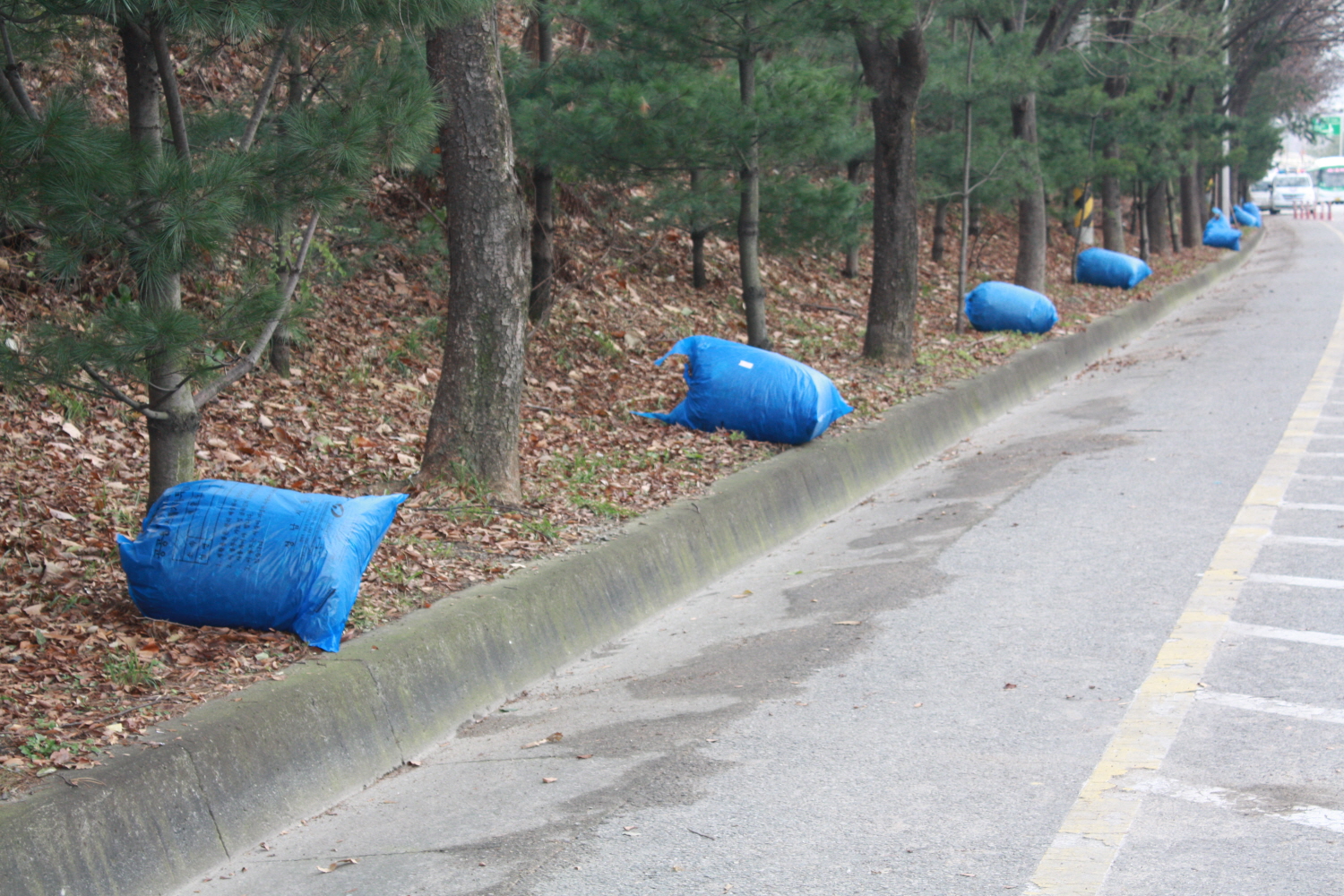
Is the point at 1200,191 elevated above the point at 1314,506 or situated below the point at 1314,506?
above

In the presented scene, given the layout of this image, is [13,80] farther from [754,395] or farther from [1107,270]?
[1107,270]

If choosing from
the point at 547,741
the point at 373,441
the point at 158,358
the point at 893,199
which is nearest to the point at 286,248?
the point at 373,441

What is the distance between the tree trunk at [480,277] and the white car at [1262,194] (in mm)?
84683

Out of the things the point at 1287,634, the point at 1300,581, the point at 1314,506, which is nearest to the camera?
the point at 1287,634

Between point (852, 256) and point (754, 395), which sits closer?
point (754, 395)

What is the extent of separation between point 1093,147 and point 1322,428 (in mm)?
16746

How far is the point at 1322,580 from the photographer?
650 cm

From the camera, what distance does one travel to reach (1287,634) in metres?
5.70

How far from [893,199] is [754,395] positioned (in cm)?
474

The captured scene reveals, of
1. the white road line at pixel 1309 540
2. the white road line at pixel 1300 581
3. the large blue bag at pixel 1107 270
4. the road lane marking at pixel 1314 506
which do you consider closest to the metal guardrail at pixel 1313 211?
the large blue bag at pixel 1107 270

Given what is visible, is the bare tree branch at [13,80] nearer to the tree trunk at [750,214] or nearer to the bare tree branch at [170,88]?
the bare tree branch at [170,88]

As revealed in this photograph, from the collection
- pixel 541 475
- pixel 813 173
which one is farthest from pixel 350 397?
pixel 813 173

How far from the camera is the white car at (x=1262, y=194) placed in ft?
270

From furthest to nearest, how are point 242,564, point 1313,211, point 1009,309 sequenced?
point 1313,211 < point 1009,309 < point 242,564
